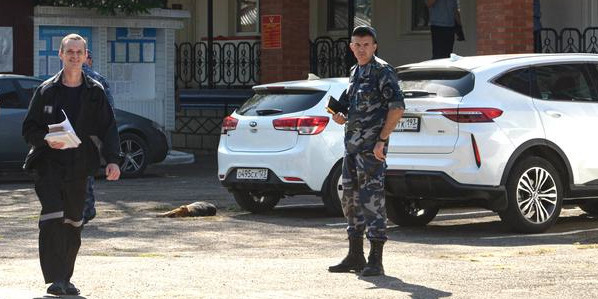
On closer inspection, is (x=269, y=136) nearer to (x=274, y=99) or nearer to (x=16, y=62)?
(x=274, y=99)

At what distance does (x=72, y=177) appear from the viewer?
9.19 metres

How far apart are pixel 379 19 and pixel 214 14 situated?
187 inches

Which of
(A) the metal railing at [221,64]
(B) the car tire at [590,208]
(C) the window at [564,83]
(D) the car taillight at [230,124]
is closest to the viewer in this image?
(C) the window at [564,83]

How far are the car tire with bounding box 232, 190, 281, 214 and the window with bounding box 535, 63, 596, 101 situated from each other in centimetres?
341

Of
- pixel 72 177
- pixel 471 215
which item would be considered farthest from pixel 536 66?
pixel 72 177

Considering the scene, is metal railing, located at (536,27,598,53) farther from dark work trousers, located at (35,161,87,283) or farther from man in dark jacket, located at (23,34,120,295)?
dark work trousers, located at (35,161,87,283)

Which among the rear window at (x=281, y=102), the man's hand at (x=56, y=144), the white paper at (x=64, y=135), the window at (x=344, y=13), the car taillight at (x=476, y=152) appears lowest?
the car taillight at (x=476, y=152)

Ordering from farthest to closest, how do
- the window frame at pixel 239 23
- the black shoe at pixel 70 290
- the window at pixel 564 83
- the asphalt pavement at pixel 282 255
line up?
the window frame at pixel 239 23
the window at pixel 564 83
the asphalt pavement at pixel 282 255
the black shoe at pixel 70 290

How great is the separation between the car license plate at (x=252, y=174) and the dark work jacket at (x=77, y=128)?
18.3 feet

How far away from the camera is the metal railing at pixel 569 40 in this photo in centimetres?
2259

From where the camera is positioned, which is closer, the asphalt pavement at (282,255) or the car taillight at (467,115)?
the asphalt pavement at (282,255)

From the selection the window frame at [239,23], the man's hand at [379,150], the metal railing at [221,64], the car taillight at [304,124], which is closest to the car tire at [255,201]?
the car taillight at [304,124]

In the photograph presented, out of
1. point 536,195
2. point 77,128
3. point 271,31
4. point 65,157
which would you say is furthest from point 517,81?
point 271,31

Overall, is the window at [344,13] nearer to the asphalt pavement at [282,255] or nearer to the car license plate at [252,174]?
the asphalt pavement at [282,255]
